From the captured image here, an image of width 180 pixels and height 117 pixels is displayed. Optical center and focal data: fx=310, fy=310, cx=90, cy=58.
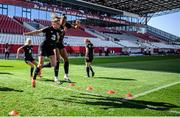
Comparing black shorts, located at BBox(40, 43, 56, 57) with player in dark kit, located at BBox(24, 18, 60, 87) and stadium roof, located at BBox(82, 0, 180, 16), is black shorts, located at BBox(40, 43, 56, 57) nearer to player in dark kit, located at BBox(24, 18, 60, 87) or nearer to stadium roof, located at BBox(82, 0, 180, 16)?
player in dark kit, located at BBox(24, 18, 60, 87)

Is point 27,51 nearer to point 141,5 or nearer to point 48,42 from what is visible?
point 48,42

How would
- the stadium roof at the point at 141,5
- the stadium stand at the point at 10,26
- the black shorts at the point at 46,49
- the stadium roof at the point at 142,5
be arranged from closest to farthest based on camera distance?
the black shorts at the point at 46,49 < the stadium stand at the point at 10,26 < the stadium roof at the point at 141,5 < the stadium roof at the point at 142,5

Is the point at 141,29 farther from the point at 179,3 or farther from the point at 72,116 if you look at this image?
the point at 72,116

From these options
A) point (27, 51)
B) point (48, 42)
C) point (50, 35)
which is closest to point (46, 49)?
point (48, 42)

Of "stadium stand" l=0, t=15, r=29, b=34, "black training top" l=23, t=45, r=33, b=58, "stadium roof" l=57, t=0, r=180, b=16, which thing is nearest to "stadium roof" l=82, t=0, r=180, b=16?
"stadium roof" l=57, t=0, r=180, b=16

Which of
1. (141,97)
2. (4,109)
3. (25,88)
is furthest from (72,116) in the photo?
(25,88)

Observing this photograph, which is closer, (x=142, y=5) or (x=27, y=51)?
(x=27, y=51)

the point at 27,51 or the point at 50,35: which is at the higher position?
the point at 50,35

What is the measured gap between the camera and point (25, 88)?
393 inches

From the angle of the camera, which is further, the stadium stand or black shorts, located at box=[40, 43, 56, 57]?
the stadium stand

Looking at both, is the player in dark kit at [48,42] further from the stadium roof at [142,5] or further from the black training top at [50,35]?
the stadium roof at [142,5]

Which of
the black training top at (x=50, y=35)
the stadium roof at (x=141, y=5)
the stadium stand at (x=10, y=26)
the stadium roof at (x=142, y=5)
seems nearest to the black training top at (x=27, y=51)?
the black training top at (x=50, y=35)

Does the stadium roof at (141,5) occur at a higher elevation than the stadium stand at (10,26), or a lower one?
higher

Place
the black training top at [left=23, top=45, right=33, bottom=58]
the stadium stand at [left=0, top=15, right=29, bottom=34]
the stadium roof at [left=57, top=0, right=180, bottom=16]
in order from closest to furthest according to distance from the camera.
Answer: the black training top at [left=23, top=45, right=33, bottom=58] → the stadium stand at [left=0, top=15, right=29, bottom=34] → the stadium roof at [left=57, top=0, right=180, bottom=16]
